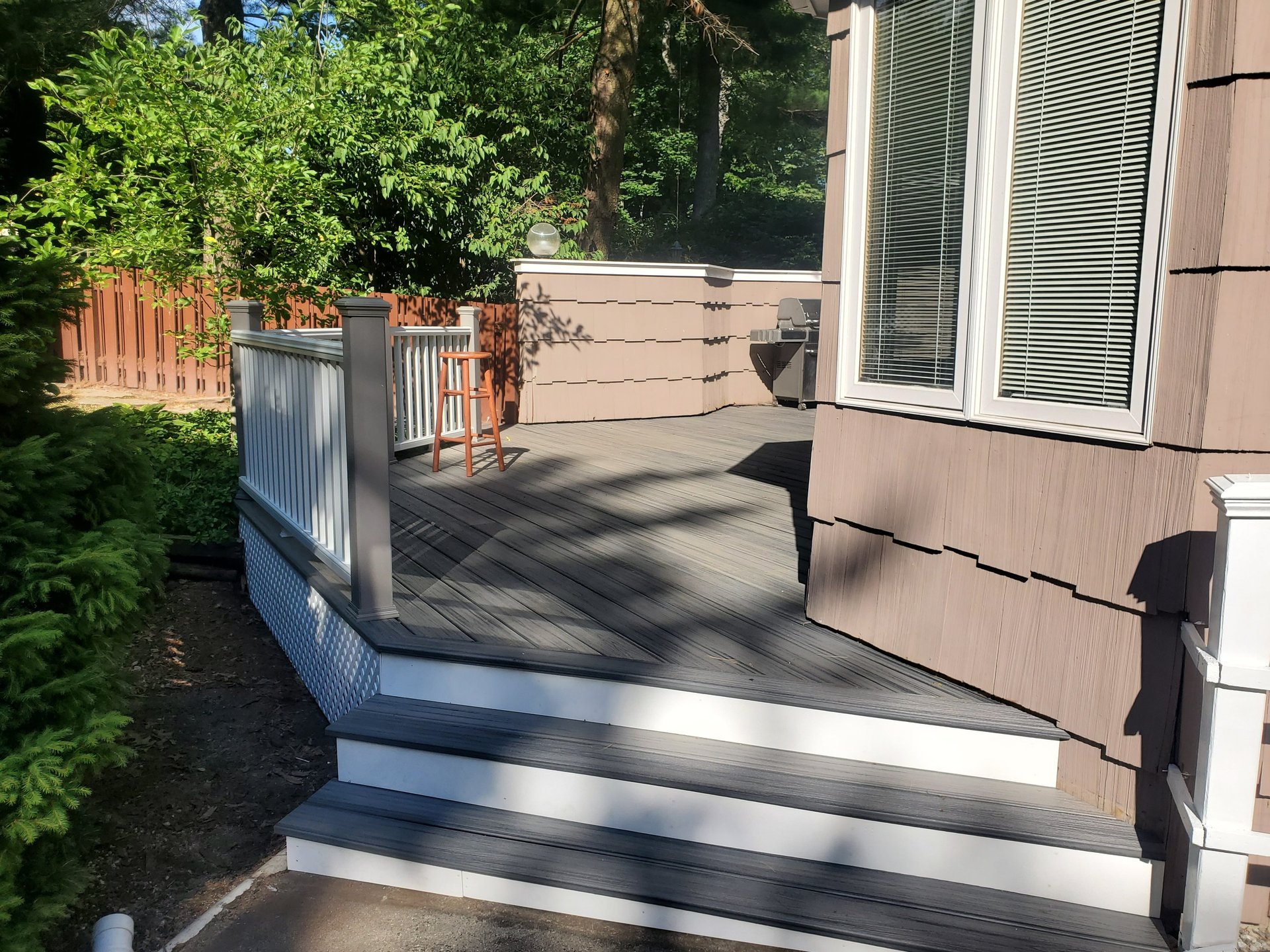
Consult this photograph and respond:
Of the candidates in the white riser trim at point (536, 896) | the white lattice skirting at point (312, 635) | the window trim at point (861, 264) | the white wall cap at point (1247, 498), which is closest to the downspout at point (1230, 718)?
the white wall cap at point (1247, 498)

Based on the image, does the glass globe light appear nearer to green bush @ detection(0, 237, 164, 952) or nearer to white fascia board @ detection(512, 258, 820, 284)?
white fascia board @ detection(512, 258, 820, 284)

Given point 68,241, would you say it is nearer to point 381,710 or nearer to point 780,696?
point 381,710

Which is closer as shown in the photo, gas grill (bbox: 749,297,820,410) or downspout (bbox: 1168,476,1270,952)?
downspout (bbox: 1168,476,1270,952)

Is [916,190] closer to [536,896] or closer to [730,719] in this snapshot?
[730,719]

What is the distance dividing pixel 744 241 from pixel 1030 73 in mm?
19468

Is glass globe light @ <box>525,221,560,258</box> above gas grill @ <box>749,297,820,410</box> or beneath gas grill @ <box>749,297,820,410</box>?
above

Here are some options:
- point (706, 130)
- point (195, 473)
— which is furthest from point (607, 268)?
point (706, 130)

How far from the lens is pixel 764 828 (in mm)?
2395

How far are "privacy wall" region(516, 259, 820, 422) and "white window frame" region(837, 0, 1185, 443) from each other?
17.6 feet

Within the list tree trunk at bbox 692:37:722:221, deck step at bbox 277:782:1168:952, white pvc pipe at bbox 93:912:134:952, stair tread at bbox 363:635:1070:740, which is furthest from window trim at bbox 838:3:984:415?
tree trunk at bbox 692:37:722:221

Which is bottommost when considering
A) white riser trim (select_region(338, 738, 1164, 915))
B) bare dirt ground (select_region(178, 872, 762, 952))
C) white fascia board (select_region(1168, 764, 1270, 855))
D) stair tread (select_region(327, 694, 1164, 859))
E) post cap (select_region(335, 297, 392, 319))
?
bare dirt ground (select_region(178, 872, 762, 952))

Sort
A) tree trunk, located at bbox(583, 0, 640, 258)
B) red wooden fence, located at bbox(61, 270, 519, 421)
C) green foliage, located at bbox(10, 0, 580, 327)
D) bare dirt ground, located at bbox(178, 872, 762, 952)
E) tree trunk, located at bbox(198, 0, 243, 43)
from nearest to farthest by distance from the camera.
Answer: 1. bare dirt ground, located at bbox(178, 872, 762, 952)
2. green foliage, located at bbox(10, 0, 580, 327)
3. red wooden fence, located at bbox(61, 270, 519, 421)
4. tree trunk, located at bbox(583, 0, 640, 258)
5. tree trunk, located at bbox(198, 0, 243, 43)

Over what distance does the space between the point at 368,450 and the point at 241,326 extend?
2.62m

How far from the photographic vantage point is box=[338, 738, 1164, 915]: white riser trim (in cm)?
220
